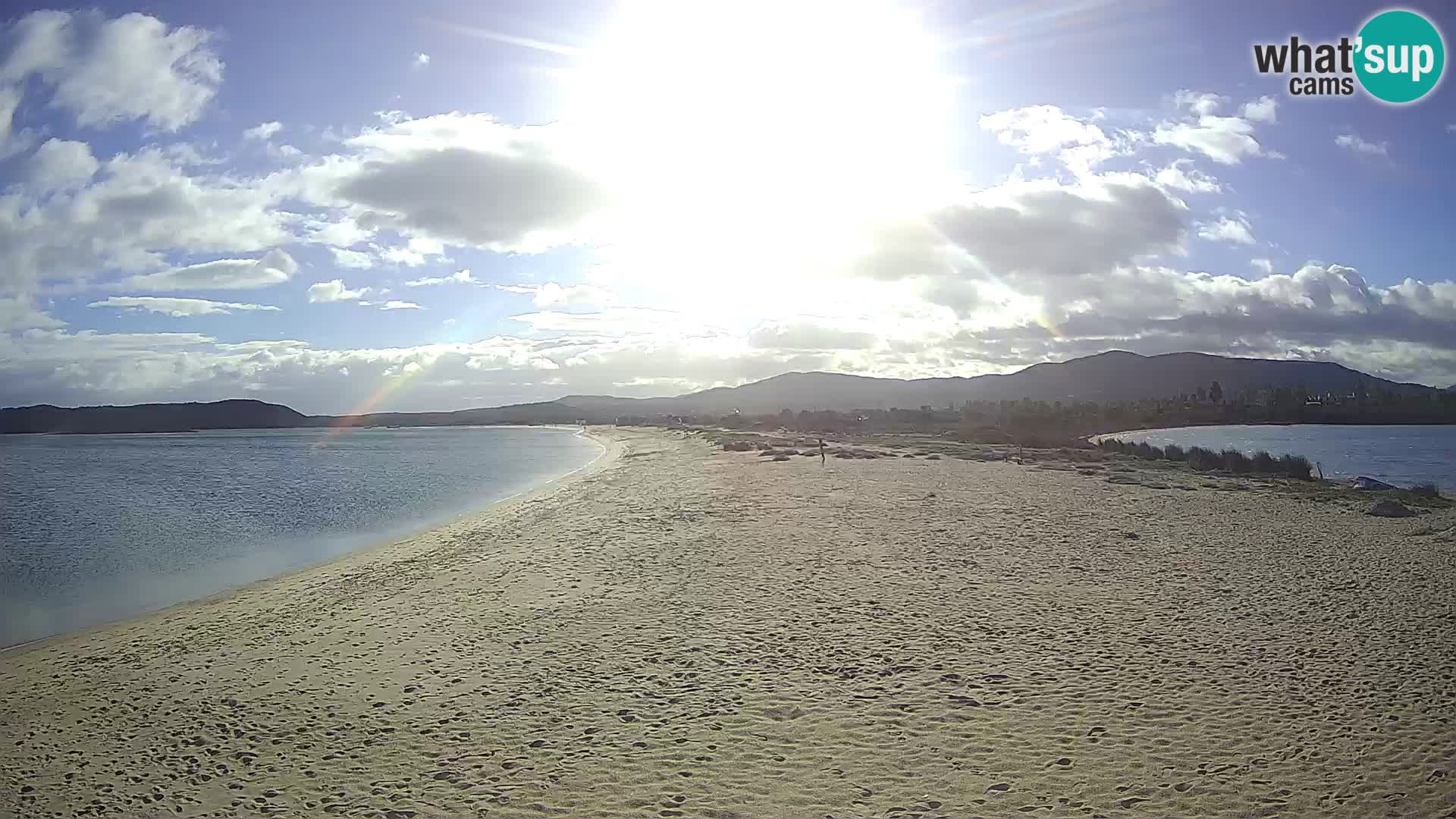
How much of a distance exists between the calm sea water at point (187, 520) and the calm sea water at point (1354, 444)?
3308cm

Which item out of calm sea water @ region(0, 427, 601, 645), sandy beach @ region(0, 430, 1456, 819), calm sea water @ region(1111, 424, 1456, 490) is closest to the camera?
sandy beach @ region(0, 430, 1456, 819)

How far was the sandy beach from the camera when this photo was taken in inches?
216

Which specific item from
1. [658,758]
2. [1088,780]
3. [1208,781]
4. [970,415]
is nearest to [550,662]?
[658,758]

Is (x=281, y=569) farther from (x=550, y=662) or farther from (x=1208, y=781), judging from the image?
(x=1208, y=781)

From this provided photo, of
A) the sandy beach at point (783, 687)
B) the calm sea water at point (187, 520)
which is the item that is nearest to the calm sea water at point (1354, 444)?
the sandy beach at point (783, 687)

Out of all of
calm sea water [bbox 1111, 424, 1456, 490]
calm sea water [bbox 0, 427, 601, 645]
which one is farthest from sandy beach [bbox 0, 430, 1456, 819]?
calm sea water [bbox 1111, 424, 1456, 490]

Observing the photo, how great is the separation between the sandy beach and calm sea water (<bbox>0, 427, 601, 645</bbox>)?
8.75ft

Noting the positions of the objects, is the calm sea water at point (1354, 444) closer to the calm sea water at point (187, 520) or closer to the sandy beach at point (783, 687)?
the sandy beach at point (783, 687)

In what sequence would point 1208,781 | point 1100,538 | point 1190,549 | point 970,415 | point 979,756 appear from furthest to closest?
point 970,415 < point 1100,538 < point 1190,549 < point 979,756 < point 1208,781

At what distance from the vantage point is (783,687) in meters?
7.33

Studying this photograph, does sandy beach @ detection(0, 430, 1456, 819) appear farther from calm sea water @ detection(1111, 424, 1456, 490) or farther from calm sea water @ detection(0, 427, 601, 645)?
calm sea water @ detection(1111, 424, 1456, 490)

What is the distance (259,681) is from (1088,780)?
24.1 feet

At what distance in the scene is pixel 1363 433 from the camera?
248 feet

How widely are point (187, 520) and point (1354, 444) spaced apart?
6699cm
